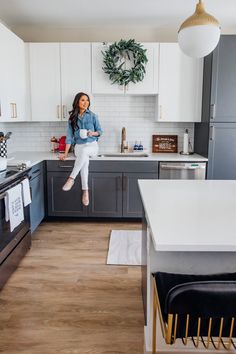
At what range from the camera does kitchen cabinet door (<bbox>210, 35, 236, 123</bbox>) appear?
3408 millimetres

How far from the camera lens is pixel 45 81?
3.86 meters

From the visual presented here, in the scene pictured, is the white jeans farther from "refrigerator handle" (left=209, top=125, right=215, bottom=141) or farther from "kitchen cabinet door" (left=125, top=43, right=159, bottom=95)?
"refrigerator handle" (left=209, top=125, right=215, bottom=141)

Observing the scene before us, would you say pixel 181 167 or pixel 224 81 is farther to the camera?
pixel 181 167

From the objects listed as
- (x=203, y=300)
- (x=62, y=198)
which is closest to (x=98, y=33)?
(x=62, y=198)

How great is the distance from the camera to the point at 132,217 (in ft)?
12.8

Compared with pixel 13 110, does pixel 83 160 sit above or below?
below

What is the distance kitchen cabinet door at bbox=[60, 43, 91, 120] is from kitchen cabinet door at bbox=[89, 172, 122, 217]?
1.08 m

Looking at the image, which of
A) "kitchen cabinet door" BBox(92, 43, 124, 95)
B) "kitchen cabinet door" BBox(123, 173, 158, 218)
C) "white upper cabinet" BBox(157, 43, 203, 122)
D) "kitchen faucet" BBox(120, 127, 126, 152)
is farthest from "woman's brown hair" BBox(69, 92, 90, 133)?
"white upper cabinet" BBox(157, 43, 203, 122)

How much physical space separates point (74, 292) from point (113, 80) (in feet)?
8.60

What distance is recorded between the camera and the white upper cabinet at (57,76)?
3795 millimetres

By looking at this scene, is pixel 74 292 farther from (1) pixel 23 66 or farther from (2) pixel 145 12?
(2) pixel 145 12

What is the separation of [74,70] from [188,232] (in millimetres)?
3142

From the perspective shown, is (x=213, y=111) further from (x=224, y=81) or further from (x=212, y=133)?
(x=224, y=81)

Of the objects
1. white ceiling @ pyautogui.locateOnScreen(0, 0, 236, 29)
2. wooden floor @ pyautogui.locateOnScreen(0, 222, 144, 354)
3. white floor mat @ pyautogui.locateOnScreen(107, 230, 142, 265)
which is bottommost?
wooden floor @ pyautogui.locateOnScreen(0, 222, 144, 354)
